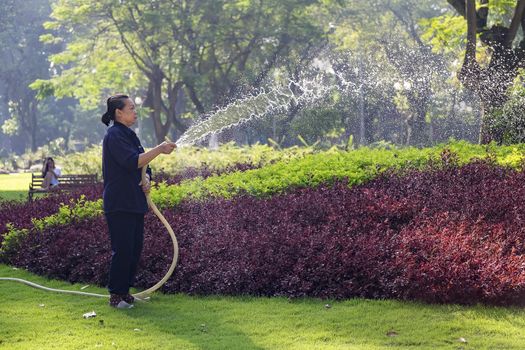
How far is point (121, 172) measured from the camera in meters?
6.83

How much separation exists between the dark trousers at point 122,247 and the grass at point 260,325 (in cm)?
22

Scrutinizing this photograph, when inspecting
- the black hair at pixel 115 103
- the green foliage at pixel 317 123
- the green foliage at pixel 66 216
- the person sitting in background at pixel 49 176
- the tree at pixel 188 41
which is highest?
the tree at pixel 188 41

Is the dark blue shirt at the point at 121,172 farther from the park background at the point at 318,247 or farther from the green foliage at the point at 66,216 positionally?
the green foliage at the point at 66,216

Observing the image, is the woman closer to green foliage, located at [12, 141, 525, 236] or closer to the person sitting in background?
green foliage, located at [12, 141, 525, 236]

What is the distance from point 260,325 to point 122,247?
4.69ft

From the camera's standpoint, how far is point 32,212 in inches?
446

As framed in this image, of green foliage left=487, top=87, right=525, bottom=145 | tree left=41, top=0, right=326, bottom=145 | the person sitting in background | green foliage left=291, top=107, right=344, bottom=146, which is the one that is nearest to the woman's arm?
green foliage left=487, top=87, right=525, bottom=145

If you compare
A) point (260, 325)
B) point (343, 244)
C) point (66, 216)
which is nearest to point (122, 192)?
point (260, 325)

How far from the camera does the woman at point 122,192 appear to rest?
22.2 feet

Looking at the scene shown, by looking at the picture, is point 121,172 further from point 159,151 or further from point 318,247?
point 318,247

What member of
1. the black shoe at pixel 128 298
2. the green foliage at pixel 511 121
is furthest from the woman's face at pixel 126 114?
the green foliage at pixel 511 121

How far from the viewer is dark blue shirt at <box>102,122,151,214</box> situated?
6730 mm

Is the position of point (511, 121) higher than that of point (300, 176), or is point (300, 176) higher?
point (511, 121)

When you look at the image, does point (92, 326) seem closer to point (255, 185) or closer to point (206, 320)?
point (206, 320)
